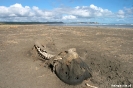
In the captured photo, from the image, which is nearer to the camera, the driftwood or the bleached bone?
the driftwood

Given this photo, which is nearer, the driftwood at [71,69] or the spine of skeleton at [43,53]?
the driftwood at [71,69]

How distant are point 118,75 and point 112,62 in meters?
1.48

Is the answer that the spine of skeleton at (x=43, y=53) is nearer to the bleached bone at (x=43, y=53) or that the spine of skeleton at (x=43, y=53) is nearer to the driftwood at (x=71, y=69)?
the bleached bone at (x=43, y=53)

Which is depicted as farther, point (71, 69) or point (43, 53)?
point (43, 53)

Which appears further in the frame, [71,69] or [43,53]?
[43,53]

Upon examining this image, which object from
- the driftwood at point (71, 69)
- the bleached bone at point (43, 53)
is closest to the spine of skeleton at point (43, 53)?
the bleached bone at point (43, 53)

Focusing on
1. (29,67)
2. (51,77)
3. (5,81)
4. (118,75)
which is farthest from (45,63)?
(118,75)

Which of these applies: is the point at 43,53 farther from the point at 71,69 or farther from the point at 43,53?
the point at 71,69

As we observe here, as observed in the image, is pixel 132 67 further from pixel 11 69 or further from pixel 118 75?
pixel 11 69

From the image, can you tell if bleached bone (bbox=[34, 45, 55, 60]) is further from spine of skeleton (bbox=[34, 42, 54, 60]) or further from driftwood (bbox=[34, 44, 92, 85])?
driftwood (bbox=[34, 44, 92, 85])

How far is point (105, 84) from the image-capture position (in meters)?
6.30

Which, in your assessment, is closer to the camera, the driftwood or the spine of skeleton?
the driftwood

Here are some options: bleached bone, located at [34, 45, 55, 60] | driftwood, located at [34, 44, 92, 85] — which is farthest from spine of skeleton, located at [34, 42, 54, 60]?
driftwood, located at [34, 44, 92, 85]

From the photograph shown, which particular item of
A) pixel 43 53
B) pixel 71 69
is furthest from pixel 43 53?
pixel 71 69
